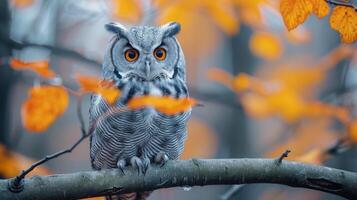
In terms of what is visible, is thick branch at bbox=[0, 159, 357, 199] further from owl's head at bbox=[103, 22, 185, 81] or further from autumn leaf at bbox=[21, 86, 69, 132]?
owl's head at bbox=[103, 22, 185, 81]

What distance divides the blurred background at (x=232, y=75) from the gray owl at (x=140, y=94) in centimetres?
28

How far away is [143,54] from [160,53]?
12cm

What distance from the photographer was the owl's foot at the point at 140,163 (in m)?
2.18

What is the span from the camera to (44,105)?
2.45 metres

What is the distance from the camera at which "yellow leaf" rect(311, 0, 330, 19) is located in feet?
6.01

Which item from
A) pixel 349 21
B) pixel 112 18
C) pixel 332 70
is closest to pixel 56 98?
→ pixel 349 21

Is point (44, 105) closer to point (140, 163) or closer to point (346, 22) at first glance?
point (140, 163)

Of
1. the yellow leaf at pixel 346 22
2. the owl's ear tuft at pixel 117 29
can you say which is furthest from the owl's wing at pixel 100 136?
the yellow leaf at pixel 346 22

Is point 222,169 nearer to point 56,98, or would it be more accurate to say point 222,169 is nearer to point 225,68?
point 56,98

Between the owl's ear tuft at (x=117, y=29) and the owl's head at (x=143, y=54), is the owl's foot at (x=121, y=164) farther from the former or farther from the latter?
the owl's ear tuft at (x=117, y=29)

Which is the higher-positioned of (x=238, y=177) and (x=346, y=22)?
(x=346, y=22)

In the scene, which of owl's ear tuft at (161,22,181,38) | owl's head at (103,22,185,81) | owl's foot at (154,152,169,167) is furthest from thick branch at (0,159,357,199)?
owl's ear tuft at (161,22,181,38)

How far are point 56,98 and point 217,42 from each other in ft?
18.2

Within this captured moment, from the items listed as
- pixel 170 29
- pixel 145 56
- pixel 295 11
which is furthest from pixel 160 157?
pixel 295 11
